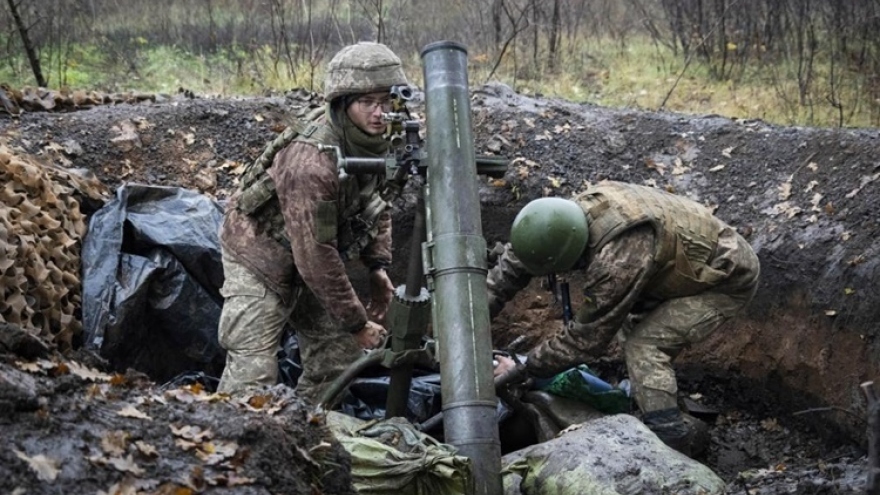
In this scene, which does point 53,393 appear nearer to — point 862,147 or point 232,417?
point 232,417

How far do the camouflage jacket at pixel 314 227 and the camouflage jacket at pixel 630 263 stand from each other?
1025 mm

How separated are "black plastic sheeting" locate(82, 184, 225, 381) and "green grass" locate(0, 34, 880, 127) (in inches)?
166

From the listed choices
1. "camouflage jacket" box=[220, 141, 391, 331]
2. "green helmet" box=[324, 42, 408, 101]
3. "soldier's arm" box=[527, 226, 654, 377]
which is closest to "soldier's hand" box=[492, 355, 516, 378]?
"soldier's arm" box=[527, 226, 654, 377]

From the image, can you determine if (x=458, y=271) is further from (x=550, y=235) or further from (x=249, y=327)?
(x=249, y=327)

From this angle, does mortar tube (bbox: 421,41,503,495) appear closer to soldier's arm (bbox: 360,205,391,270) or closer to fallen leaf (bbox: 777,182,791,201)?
soldier's arm (bbox: 360,205,391,270)

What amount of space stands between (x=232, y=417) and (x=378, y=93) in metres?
2.39

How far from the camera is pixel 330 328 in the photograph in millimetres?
6715

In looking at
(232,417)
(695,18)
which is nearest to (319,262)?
(232,417)

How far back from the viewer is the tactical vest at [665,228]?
6.18 meters

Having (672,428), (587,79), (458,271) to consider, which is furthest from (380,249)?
(587,79)

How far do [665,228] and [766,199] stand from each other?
234 centimetres

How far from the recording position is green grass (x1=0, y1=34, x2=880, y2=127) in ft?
38.6

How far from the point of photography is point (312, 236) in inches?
230

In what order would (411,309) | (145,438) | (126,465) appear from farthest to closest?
(411,309) → (145,438) → (126,465)
